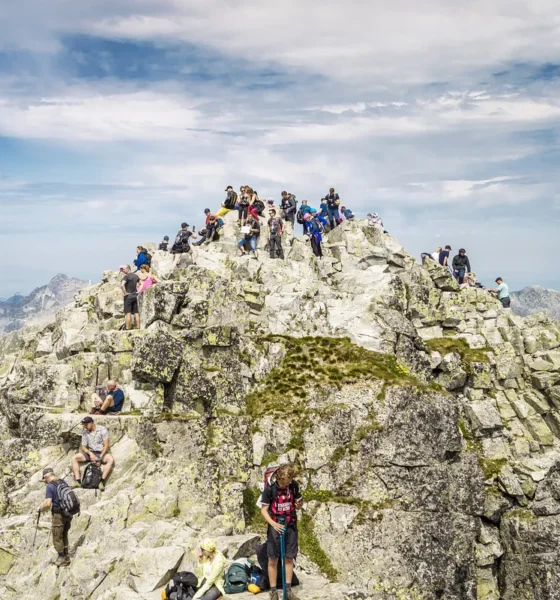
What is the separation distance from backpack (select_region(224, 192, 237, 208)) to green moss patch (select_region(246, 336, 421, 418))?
23073 mm

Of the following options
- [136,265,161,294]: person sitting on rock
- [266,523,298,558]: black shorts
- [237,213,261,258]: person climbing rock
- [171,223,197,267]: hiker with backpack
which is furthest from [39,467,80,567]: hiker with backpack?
[237,213,261,258]: person climbing rock

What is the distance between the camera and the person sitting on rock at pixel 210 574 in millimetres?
19766

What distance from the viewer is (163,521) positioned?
27562 millimetres

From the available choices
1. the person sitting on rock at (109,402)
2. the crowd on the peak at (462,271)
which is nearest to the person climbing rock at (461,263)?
the crowd on the peak at (462,271)

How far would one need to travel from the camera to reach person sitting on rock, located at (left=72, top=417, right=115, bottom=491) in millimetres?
30016

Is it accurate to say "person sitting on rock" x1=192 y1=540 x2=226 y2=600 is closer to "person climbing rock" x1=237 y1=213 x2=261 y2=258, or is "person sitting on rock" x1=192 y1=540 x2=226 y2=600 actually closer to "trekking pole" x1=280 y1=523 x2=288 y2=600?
"trekking pole" x1=280 y1=523 x2=288 y2=600

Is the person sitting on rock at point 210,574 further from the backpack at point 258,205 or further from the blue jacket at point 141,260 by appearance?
the backpack at point 258,205

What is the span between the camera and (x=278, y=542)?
19750 millimetres

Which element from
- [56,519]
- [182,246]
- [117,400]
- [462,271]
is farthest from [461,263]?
[56,519]

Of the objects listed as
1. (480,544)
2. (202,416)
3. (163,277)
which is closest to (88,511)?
(202,416)

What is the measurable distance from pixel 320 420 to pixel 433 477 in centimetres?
759

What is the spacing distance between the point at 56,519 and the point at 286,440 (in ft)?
53.1

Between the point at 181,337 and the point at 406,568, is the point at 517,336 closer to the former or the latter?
the point at 406,568

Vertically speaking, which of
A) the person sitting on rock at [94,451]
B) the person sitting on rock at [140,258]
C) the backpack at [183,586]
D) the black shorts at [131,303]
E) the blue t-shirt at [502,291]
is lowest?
the backpack at [183,586]
